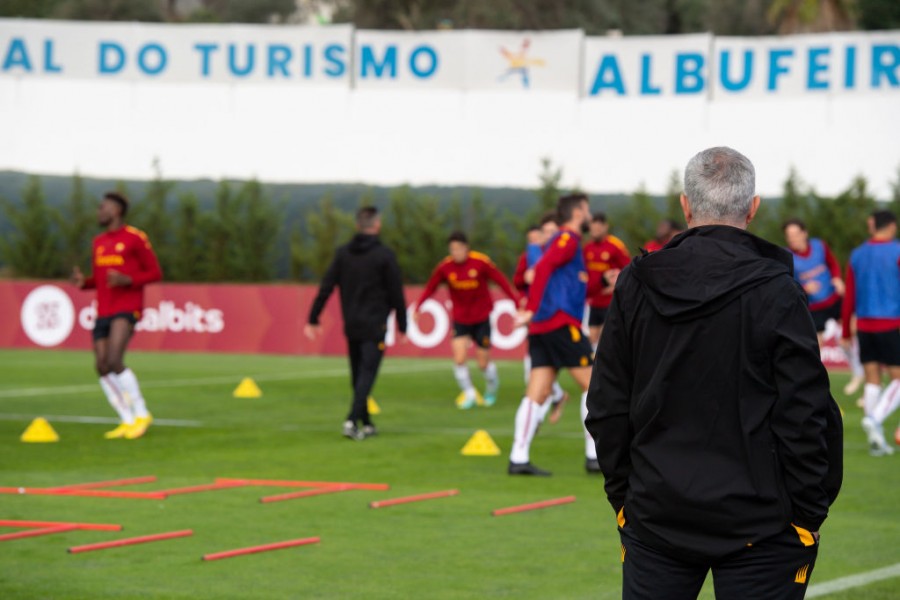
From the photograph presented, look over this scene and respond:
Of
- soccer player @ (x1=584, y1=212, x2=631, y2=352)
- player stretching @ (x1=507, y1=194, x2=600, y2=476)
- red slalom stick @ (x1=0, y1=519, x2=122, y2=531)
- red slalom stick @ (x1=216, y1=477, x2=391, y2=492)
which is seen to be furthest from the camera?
soccer player @ (x1=584, y1=212, x2=631, y2=352)

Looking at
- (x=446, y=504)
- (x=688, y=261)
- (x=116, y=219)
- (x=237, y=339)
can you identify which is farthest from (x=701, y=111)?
(x=688, y=261)

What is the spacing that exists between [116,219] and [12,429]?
244cm

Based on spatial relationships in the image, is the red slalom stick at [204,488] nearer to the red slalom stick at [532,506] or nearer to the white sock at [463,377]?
the red slalom stick at [532,506]

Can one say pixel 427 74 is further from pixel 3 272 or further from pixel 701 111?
pixel 3 272

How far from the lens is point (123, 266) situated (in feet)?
48.6

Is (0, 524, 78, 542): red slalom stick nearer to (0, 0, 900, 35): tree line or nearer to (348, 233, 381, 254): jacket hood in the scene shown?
(348, 233, 381, 254): jacket hood

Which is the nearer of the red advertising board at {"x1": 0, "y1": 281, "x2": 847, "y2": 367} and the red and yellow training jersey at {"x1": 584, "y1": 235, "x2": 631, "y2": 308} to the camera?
the red and yellow training jersey at {"x1": 584, "y1": 235, "x2": 631, "y2": 308}

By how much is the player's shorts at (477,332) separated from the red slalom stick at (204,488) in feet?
26.5

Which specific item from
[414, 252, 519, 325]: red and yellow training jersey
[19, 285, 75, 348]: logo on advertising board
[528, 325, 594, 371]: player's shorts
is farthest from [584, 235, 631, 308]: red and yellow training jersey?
[19, 285, 75, 348]: logo on advertising board

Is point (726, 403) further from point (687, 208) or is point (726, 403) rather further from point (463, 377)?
point (463, 377)

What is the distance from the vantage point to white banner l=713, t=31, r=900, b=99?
28.9 m

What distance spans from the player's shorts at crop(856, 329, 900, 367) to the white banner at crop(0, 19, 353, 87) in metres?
19.2

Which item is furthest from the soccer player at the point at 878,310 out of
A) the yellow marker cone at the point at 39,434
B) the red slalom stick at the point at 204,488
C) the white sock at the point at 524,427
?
the yellow marker cone at the point at 39,434

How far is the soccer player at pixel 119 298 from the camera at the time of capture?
14.8 m
